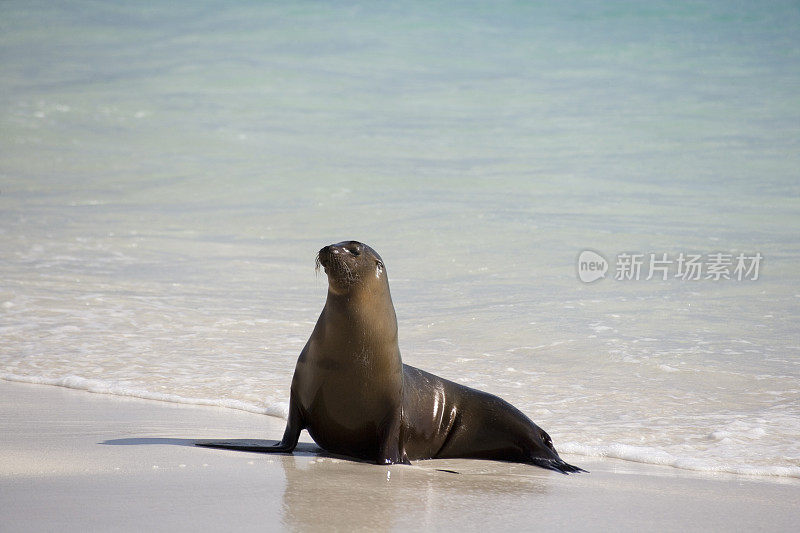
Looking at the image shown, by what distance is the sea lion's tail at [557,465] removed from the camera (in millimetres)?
4742

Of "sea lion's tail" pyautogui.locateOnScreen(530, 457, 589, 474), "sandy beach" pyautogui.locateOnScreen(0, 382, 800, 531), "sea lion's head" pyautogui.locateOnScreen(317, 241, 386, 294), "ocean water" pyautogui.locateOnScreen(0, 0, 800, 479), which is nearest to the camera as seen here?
"sandy beach" pyautogui.locateOnScreen(0, 382, 800, 531)

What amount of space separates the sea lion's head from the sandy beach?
76 cm

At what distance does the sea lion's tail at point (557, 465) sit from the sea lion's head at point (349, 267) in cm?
109

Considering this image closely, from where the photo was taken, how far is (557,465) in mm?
4793

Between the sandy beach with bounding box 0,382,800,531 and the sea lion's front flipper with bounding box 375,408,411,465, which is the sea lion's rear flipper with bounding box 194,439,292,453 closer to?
the sandy beach with bounding box 0,382,800,531

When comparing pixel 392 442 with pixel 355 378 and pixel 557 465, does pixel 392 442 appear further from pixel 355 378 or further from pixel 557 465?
pixel 557 465

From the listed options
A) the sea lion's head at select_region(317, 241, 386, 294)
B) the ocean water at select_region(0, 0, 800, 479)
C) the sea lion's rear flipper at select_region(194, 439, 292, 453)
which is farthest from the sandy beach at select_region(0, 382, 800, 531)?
the ocean water at select_region(0, 0, 800, 479)

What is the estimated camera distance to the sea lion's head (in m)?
4.51

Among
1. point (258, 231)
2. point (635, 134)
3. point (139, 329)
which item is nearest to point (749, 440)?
point (139, 329)

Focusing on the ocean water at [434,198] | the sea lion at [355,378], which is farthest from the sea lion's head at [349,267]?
the ocean water at [434,198]

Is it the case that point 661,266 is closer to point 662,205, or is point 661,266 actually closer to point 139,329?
point 662,205

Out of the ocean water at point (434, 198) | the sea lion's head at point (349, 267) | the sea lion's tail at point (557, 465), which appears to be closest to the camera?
the sea lion's head at point (349, 267)

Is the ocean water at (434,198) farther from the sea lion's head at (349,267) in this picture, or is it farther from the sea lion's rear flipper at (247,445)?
Result: the sea lion's head at (349,267)

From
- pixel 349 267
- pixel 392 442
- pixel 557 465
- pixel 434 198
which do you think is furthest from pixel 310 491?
pixel 434 198
